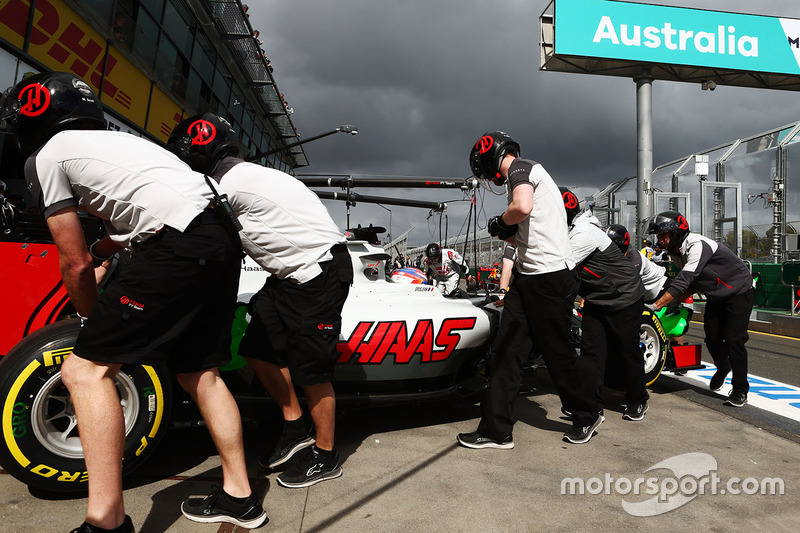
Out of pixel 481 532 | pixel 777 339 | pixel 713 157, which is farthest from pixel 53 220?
pixel 713 157

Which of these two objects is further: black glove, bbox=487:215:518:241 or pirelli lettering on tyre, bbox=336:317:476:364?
black glove, bbox=487:215:518:241

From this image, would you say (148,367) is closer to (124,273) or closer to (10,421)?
(10,421)

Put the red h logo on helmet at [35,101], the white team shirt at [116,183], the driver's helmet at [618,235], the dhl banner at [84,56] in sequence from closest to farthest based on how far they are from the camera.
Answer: the white team shirt at [116,183] → the red h logo on helmet at [35,101] → the driver's helmet at [618,235] → the dhl banner at [84,56]

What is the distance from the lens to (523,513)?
7.32 feet

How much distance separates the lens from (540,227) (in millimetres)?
3102

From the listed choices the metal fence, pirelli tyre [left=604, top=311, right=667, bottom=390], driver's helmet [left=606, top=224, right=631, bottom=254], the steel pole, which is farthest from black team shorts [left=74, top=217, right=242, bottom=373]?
the steel pole

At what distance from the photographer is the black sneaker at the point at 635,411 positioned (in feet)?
12.0

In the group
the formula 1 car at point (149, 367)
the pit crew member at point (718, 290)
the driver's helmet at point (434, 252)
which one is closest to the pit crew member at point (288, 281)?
the formula 1 car at point (149, 367)

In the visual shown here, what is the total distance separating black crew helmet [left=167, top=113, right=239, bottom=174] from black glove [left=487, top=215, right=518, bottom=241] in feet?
5.14

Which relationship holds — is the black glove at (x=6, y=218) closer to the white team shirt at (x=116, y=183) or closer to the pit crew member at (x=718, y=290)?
the white team shirt at (x=116, y=183)

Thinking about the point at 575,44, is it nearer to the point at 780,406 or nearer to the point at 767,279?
the point at 767,279

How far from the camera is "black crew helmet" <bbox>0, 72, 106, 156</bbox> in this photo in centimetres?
197

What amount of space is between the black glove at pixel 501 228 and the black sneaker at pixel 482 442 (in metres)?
1.19

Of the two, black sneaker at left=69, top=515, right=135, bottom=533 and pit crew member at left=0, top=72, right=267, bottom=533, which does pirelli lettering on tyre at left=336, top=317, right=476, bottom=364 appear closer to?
pit crew member at left=0, top=72, right=267, bottom=533
